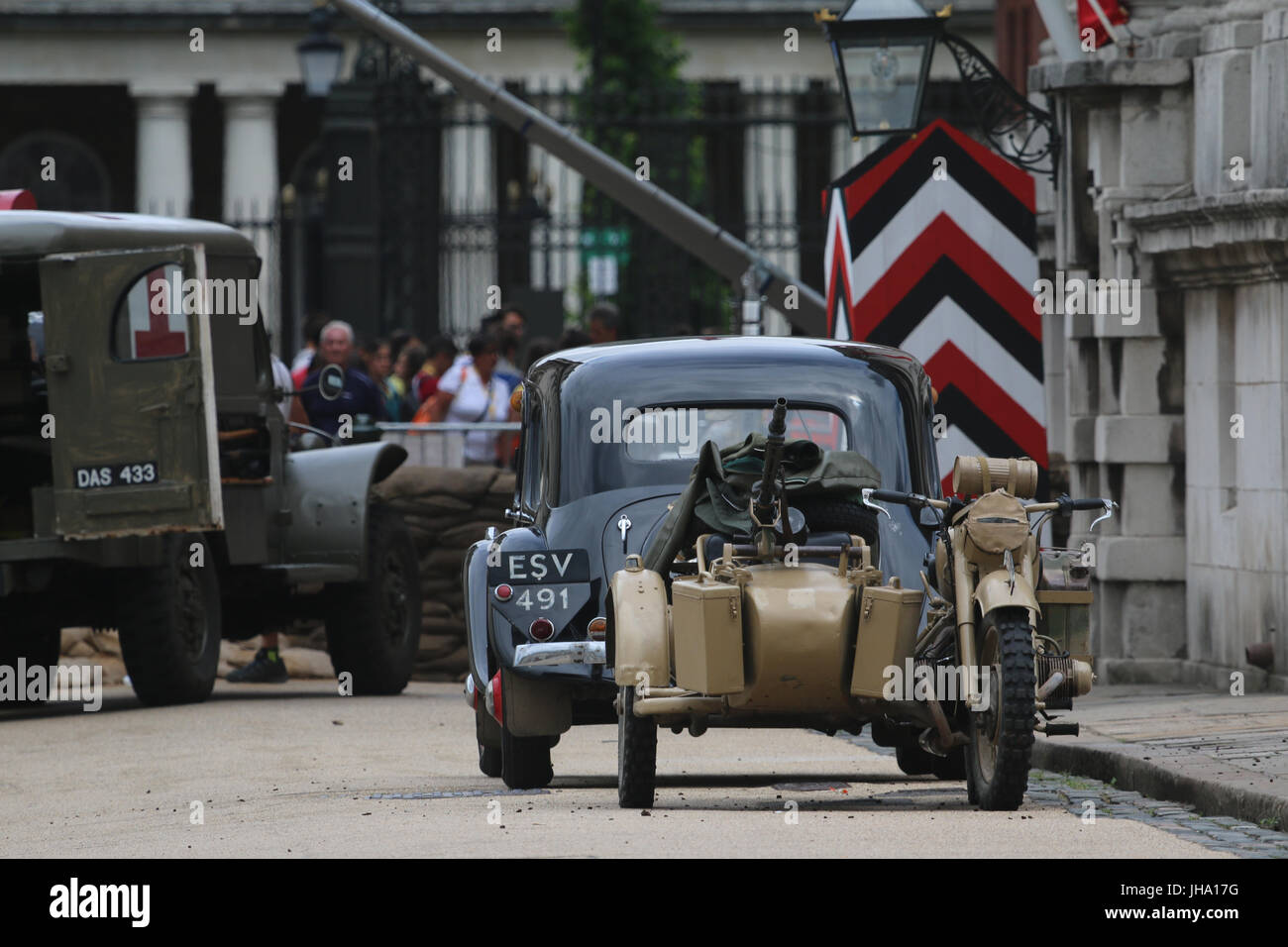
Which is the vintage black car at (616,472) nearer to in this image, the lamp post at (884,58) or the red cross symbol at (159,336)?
the lamp post at (884,58)

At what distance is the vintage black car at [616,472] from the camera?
404 inches

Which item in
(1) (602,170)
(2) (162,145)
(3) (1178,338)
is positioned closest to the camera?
(3) (1178,338)

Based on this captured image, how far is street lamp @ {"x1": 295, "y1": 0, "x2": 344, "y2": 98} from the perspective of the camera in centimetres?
2962

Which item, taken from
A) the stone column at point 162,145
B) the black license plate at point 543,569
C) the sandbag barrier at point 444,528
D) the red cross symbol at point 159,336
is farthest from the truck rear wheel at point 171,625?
the stone column at point 162,145

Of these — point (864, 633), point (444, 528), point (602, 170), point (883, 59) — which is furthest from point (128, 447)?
point (864, 633)

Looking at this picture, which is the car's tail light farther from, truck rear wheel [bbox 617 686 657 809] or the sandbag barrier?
the sandbag barrier

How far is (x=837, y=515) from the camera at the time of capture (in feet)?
32.2

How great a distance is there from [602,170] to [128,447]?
4.06m

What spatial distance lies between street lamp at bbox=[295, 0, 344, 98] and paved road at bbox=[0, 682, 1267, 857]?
1445 centimetres

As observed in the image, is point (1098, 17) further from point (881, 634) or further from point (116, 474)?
point (881, 634)

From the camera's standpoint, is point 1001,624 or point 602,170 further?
point 602,170

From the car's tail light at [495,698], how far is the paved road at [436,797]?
0.29 m
